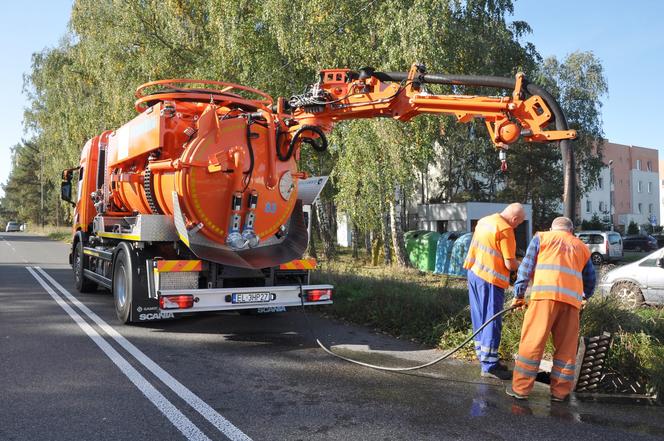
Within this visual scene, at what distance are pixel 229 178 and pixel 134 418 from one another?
3.46 metres

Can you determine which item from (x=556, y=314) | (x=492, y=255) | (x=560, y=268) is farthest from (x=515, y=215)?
(x=556, y=314)

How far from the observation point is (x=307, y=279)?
8.09 meters

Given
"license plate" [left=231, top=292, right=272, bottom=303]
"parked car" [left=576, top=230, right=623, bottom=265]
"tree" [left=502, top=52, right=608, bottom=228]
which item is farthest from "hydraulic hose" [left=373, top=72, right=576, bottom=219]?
"tree" [left=502, top=52, right=608, bottom=228]

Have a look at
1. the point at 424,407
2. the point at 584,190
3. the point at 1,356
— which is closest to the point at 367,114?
the point at 424,407

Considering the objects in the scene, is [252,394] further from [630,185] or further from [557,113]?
[630,185]

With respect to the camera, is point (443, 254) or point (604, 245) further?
point (604, 245)

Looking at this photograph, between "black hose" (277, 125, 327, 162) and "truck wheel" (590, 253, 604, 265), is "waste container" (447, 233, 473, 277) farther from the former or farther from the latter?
"truck wheel" (590, 253, 604, 265)

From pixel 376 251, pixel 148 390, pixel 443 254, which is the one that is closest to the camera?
pixel 148 390

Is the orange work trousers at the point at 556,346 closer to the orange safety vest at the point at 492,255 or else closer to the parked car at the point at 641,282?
the orange safety vest at the point at 492,255

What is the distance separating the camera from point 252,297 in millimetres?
7109

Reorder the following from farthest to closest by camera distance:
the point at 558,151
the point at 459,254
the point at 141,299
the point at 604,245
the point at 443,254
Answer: the point at 558,151, the point at 604,245, the point at 443,254, the point at 459,254, the point at 141,299

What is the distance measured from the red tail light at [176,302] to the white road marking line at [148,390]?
0.73 m

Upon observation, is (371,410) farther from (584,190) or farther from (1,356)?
(584,190)

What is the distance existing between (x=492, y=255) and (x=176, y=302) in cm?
363
